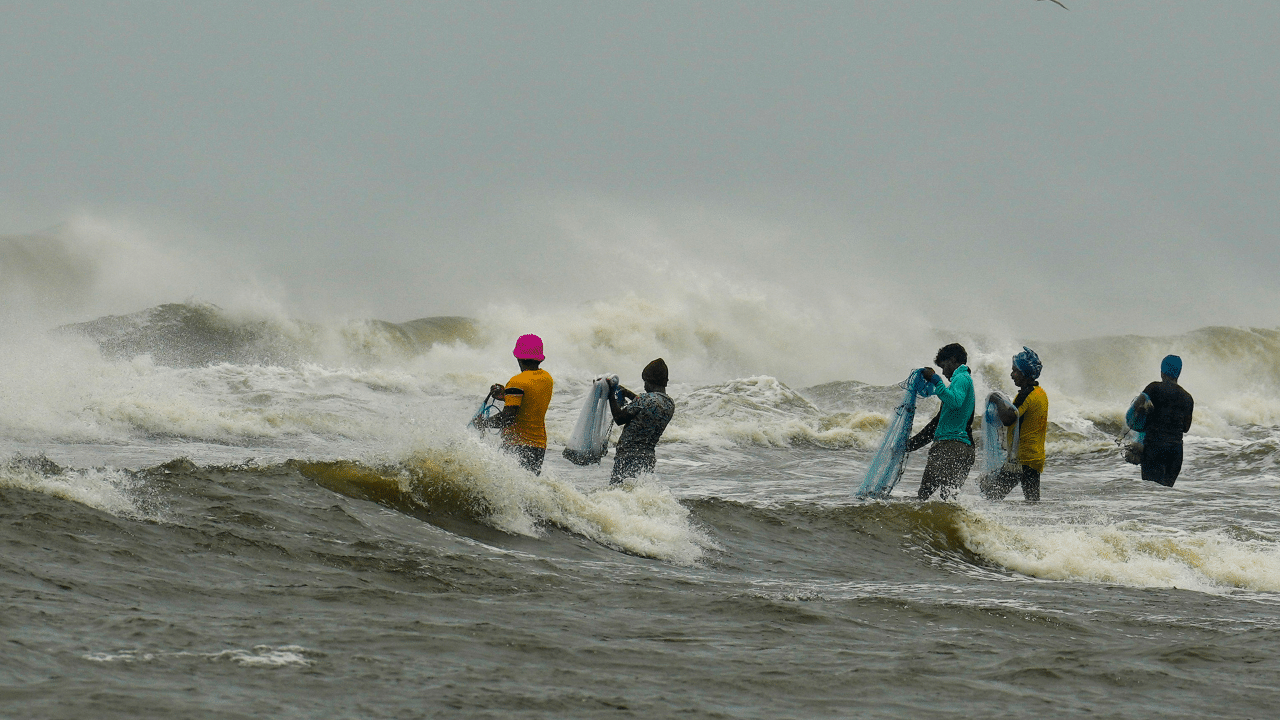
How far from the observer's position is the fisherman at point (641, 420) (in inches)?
314

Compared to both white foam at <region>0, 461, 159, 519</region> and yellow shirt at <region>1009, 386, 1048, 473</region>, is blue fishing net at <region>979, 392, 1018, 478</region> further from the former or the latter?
white foam at <region>0, 461, 159, 519</region>

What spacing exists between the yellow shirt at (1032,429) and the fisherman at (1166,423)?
1.40 metres

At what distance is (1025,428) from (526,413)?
4005 millimetres

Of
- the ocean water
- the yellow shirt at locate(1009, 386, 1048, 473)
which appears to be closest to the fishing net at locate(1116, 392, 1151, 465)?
the ocean water

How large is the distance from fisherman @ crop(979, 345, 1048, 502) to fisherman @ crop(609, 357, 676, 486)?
8.51ft

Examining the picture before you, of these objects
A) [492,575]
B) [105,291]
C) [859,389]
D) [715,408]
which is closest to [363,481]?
[492,575]

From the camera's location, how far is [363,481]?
7441 mm

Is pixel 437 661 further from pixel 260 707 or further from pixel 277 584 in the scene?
pixel 277 584

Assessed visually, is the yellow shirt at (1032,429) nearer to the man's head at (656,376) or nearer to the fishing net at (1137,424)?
the fishing net at (1137,424)

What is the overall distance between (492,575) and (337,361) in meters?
27.2

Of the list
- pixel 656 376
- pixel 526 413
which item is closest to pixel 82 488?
pixel 526 413

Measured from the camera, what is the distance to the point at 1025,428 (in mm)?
8836

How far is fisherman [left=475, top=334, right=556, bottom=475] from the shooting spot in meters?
7.55

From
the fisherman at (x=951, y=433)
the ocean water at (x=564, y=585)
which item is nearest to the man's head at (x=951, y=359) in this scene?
the fisherman at (x=951, y=433)
